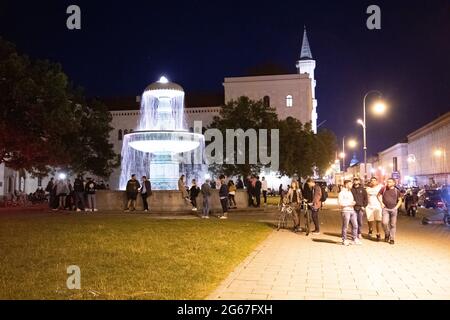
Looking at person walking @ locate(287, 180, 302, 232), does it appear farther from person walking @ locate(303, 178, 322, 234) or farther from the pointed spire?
the pointed spire

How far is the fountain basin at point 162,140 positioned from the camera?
1077 inches

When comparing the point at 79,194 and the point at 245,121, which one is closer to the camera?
the point at 79,194

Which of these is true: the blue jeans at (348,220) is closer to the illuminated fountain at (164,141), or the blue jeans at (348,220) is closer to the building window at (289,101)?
the illuminated fountain at (164,141)

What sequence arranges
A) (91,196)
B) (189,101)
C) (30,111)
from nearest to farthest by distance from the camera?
(91,196), (30,111), (189,101)

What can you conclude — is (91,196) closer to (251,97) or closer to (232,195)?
(232,195)

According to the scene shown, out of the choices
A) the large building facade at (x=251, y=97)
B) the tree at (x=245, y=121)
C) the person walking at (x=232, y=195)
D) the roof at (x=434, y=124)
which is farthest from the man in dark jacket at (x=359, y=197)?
the roof at (x=434, y=124)

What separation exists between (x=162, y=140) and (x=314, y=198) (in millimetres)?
12805

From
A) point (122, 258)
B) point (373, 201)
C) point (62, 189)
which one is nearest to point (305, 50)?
point (62, 189)

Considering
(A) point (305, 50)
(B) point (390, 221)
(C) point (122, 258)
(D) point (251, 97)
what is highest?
(A) point (305, 50)

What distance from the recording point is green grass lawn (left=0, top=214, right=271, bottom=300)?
764 centimetres

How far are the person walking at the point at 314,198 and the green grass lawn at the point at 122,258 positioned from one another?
5.63 feet

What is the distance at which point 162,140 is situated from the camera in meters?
27.4

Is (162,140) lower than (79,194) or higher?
higher

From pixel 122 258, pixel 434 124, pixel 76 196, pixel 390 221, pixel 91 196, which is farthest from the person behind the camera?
pixel 434 124
